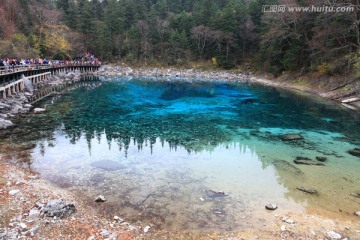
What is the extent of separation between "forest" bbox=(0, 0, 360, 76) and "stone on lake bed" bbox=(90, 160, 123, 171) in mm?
44120

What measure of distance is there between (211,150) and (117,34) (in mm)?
74460

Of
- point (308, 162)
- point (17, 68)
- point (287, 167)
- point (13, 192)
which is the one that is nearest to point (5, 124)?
point (13, 192)

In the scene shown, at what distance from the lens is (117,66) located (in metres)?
79.9

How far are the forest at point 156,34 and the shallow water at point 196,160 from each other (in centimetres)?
2787

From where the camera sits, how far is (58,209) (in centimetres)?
925

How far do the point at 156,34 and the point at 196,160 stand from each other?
237 ft

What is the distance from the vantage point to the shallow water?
34.9 ft

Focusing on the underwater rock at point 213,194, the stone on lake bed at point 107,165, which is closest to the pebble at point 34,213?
the stone on lake bed at point 107,165

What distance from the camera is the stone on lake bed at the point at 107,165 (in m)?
14.3

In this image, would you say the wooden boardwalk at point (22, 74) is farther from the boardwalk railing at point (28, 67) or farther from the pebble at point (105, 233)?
the pebble at point (105, 233)

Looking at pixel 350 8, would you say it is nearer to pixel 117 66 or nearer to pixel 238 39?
pixel 238 39

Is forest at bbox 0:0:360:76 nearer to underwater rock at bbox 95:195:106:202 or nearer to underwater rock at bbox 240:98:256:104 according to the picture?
underwater rock at bbox 240:98:256:104

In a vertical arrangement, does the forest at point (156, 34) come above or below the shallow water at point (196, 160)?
above

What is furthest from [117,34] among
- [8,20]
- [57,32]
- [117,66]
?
[8,20]
